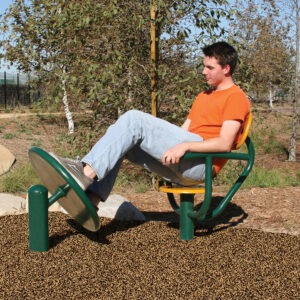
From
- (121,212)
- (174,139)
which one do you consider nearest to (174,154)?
(174,139)

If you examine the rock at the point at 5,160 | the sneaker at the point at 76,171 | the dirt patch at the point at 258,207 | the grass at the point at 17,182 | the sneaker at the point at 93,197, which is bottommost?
the rock at the point at 5,160

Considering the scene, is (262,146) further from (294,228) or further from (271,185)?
(294,228)

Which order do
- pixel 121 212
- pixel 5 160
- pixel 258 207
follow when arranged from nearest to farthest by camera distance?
pixel 121 212, pixel 258 207, pixel 5 160

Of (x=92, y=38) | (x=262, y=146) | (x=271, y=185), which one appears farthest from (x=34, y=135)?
(x=271, y=185)

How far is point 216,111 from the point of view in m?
3.12

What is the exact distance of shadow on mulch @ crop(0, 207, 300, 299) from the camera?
8.32 feet

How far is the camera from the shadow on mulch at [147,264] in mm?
2535

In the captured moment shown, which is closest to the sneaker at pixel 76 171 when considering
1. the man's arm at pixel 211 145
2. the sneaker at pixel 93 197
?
the sneaker at pixel 93 197

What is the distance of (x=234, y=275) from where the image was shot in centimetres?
276

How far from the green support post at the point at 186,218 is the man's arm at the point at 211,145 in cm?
52

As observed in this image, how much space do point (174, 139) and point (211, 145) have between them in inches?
8.5

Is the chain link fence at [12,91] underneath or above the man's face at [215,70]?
underneath

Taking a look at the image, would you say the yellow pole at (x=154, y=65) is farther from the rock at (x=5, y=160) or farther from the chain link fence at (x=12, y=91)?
the chain link fence at (x=12, y=91)

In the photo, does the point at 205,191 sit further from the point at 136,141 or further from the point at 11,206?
the point at 11,206
